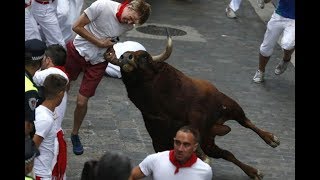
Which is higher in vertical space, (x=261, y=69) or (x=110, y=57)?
(x=110, y=57)

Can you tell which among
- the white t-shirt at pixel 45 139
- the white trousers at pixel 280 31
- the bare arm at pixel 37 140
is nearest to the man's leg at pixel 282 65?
the white trousers at pixel 280 31

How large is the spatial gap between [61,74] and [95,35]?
1556mm

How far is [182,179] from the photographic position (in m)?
5.61

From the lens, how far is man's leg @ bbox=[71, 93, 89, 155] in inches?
299

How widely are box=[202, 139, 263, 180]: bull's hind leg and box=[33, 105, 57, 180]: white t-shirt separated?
185 cm

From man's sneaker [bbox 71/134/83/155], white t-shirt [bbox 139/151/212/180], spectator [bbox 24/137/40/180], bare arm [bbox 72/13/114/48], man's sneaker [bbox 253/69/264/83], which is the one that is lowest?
man's sneaker [bbox 253/69/264/83]

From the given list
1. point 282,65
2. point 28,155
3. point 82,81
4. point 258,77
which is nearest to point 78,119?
point 82,81

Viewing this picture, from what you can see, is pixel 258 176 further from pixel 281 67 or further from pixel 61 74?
pixel 281 67

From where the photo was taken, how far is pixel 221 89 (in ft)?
34.6

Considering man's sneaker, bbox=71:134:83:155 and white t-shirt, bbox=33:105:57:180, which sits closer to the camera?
white t-shirt, bbox=33:105:57:180

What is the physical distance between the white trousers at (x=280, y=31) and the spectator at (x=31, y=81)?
5.09m

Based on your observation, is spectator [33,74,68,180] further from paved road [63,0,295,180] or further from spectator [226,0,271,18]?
spectator [226,0,271,18]

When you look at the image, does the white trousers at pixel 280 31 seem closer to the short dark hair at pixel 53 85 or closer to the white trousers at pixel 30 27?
the white trousers at pixel 30 27

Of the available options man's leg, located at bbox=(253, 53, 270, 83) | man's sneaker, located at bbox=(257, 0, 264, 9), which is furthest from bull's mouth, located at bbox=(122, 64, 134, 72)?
man's sneaker, located at bbox=(257, 0, 264, 9)
